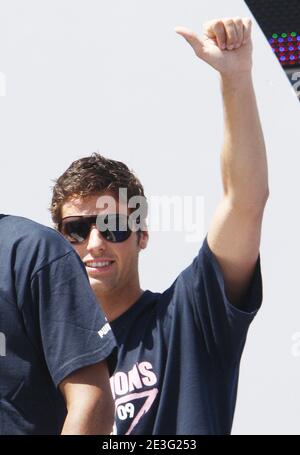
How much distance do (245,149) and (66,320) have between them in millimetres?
905

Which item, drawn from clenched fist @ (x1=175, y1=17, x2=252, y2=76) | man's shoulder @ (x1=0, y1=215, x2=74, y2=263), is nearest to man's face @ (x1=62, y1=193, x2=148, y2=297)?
clenched fist @ (x1=175, y1=17, x2=252, y2=76)

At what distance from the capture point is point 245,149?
2.37 meters

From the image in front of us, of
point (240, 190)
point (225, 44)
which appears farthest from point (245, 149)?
point (225, 44)

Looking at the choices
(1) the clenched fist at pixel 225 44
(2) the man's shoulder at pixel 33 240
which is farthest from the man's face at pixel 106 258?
(2) the man's shoulder at pixel 33 240

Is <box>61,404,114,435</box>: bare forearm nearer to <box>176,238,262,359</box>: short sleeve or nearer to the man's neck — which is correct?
<box>176,238,262,359</box>: short sleeve

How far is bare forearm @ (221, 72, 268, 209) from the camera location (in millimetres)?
2359

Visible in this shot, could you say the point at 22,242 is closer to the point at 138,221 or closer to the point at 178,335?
the point at 178,335

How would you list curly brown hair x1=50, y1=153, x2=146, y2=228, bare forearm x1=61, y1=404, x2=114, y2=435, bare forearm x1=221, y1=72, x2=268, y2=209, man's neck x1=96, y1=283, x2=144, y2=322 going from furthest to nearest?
curly brown hair x1=50, y1=153, x2=146, y2=228, man's neck x1=96, y1=283, x2=144, y2=322, bare forearm x1=221, y1=72, x2=268, y2=209, bare forearm x1=61, y1=404, x2=114, y2=435

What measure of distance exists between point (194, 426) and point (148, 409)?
140 millimetres

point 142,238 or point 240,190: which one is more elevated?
point 240,190

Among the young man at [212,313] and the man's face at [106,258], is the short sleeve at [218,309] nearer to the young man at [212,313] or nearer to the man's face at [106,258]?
the young man at [212,313]

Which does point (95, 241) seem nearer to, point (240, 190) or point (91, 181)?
point (91, 181)

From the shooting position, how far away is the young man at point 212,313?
7.38 feet

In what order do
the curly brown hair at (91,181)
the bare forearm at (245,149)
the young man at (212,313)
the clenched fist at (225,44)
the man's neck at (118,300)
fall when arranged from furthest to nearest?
the curly brown hair at (91,181) < the man's neck at (118,300) < the bare forearm at (245,149) < the young man at (212,313) < the clenched fist at (225,44)
